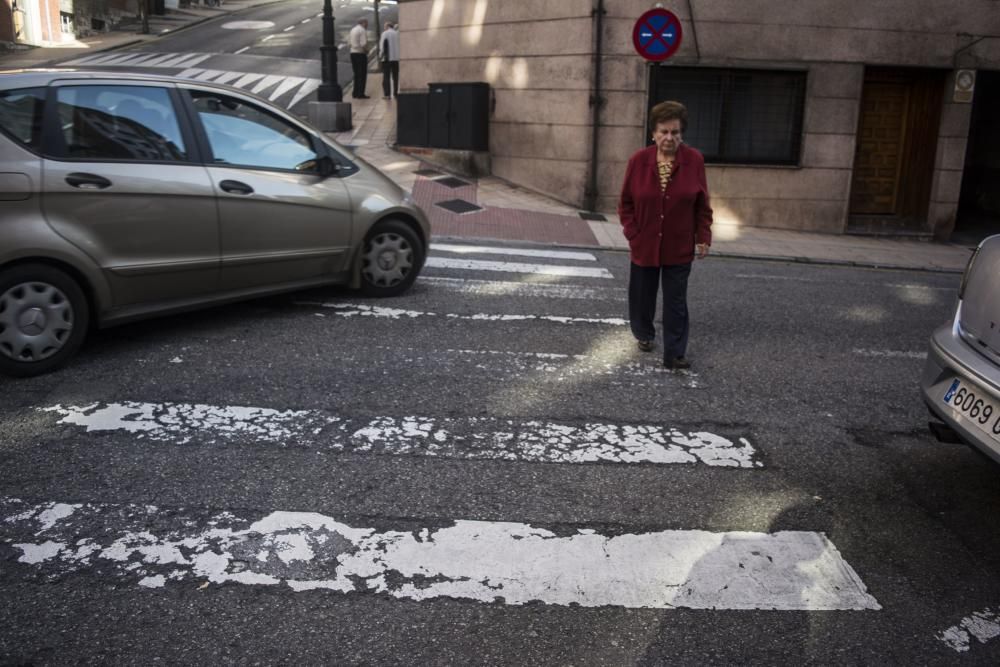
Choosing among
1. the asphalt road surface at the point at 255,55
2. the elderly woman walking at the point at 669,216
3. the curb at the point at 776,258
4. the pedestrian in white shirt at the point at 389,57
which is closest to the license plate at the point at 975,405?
the elderly woman walking at the point at 669,216

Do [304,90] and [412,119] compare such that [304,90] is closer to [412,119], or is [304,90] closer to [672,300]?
[412,119]

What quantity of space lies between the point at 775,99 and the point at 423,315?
10029mm

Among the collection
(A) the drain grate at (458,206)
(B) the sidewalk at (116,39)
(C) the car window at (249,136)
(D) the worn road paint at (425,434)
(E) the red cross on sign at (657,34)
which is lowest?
(D) the worn road paint at (425,434)

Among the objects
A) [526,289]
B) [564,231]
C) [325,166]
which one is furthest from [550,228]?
[325,166]

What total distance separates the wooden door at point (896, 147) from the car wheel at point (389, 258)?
10395 millimetres

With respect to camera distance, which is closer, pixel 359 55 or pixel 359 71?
pixel 359 55

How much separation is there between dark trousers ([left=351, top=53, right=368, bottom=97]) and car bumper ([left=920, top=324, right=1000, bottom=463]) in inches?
763

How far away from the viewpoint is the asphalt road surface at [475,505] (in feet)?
9.87

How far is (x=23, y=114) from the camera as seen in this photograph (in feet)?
17.5

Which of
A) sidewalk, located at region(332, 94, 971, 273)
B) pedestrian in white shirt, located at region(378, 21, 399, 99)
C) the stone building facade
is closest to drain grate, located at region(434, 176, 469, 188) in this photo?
sidewalk, located at region(332, 94, 971, 273)

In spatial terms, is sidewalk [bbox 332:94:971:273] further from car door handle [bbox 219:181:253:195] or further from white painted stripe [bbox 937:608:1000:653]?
white painted stripe [bbox 937:608:1000:653]

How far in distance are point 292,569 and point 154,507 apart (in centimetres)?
79

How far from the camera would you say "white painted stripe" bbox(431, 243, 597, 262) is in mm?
10434

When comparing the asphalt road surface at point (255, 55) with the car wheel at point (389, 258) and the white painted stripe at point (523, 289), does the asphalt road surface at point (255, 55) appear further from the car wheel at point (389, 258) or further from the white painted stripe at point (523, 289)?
the car wheel at point (389, 258)
